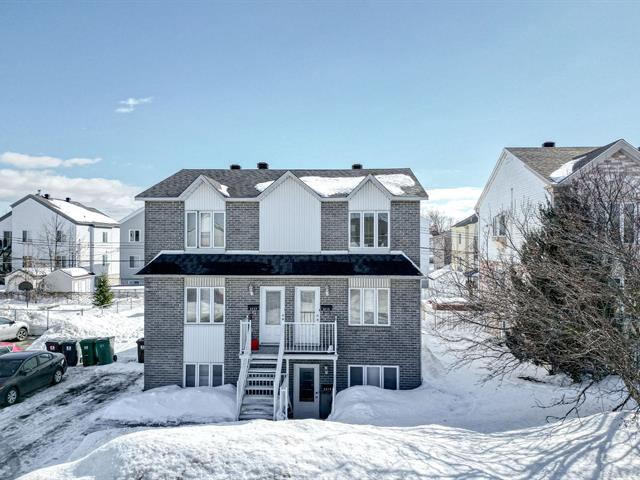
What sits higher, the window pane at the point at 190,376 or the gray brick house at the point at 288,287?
the gray brick house at the point at 288,287

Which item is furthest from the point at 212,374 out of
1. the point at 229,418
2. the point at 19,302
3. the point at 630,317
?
the point at 19,302

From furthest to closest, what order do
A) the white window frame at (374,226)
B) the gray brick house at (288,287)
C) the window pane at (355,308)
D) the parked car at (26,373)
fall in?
the white window frame at (374,226), the window pane at (355,308), the gray brick house at (288,287), the parked car at (26,373)

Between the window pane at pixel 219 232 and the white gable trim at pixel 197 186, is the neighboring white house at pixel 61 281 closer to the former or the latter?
the white gable trim at pixel 197 186

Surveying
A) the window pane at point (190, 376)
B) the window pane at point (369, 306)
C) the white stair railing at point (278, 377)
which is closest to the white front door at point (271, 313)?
the white stair railing at point (278, 377)

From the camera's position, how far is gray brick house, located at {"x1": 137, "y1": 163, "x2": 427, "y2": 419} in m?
13.2

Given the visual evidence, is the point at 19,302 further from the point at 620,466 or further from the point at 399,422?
the point at 620,466

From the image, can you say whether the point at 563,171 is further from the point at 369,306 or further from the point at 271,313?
the point at 271,313

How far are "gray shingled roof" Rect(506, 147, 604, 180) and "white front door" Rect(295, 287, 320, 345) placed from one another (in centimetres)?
1259

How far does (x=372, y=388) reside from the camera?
41.5ft

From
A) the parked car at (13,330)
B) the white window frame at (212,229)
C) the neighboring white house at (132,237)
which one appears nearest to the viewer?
the white window frame at (212,229)

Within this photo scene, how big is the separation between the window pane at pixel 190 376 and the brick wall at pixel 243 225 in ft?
15.5

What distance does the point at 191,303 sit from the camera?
44.8ft

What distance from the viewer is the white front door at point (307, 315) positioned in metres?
13.4

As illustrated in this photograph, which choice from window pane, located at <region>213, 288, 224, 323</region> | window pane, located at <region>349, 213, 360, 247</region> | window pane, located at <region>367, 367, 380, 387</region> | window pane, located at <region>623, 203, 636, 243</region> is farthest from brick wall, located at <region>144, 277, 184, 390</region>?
window pane, located at <region>623, 203, 636, 243</region>
